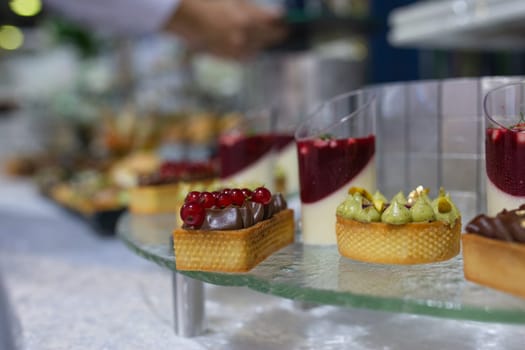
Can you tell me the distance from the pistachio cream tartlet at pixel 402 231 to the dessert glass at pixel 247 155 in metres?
0.53

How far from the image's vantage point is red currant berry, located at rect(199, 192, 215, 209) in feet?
2.84

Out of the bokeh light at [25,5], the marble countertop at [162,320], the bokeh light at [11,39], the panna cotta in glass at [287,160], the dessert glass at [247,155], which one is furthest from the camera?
the bokeh light at [11,39]

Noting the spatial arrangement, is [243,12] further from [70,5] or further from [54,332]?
[54,332]

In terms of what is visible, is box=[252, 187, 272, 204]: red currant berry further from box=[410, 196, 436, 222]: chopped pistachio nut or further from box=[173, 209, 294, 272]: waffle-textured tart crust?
box=[410, 196, 436, 222]: chopped pistachio nut

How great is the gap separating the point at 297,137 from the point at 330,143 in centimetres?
7

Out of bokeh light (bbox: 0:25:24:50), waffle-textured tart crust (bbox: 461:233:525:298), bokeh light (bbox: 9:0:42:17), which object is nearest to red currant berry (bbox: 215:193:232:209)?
waffle-textured tart crust (bbox: 461:233:525:298)

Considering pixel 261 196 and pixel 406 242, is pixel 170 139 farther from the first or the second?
pixel 406 242

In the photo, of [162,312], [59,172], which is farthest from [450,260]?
[59,172]

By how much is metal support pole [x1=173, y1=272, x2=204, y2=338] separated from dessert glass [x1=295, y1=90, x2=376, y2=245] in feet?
0.67

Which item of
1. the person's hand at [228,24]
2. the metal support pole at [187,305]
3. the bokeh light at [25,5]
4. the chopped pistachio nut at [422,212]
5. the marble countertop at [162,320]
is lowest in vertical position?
the marble countertop at [162,320]

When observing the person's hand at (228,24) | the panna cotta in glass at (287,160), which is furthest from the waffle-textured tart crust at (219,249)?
the person's hand at (228,24)

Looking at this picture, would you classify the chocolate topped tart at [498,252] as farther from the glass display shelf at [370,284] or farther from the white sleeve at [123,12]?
the white sleeve at [123,12]

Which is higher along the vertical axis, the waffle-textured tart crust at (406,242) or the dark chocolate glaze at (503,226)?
the dark chocolate glaze at (503,226)

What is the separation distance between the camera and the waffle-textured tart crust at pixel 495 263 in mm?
665
